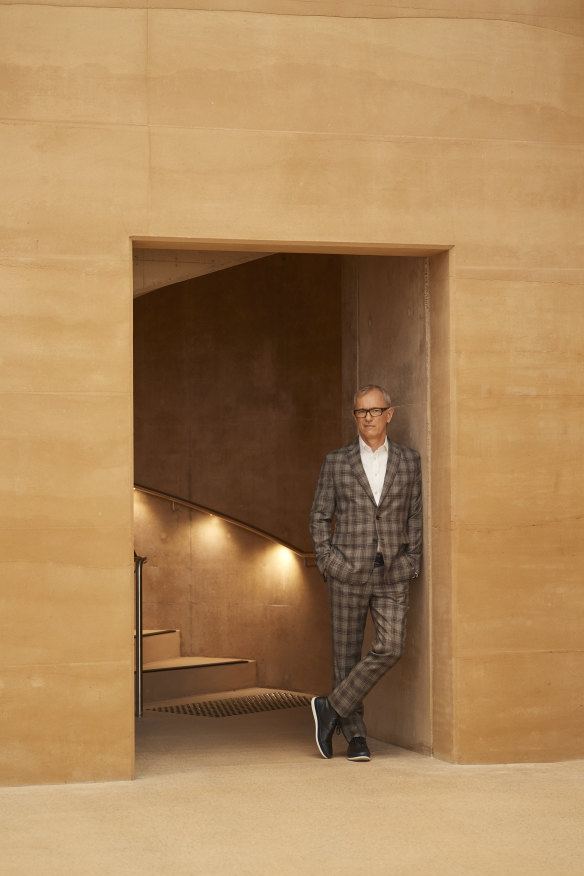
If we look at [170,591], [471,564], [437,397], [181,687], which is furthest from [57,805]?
[170,591]

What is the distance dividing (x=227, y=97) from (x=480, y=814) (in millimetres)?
3292

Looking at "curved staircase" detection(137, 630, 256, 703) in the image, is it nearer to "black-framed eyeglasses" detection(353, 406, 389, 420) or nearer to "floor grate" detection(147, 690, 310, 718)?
"floor grate" detection(147, 690, 310, 718)

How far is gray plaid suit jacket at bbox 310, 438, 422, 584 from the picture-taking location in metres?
5.20

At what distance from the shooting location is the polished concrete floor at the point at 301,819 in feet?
11.5

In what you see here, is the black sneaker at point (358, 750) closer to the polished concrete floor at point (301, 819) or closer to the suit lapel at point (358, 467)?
the polished concrete floor at point (301, 819)

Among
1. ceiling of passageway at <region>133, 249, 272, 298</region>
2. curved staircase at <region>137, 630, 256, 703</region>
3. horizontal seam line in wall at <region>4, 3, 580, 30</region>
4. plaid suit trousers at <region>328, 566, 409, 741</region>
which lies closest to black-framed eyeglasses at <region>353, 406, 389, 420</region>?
plaid suit trousers at <region>328, 566, 409, 741</region>

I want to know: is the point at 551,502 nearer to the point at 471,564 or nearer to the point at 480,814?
the point at 471,564

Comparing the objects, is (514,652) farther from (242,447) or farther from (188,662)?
(242,447)

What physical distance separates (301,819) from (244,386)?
6854 millimetres

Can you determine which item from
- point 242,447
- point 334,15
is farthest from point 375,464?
point 242,447

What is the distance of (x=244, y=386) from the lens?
34.7 ft

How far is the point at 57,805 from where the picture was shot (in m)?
4.32

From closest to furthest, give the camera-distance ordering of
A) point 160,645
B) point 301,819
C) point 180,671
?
1. point 301,819
2. point 180,671
3. point 160,645

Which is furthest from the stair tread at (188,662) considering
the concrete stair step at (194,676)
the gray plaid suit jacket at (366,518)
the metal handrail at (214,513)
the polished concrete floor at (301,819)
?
the gray plaid suit jacket at (366,518)
